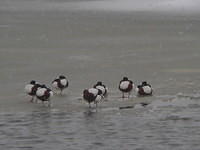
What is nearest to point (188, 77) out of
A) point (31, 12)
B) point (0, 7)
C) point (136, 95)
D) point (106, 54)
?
point (136, 95)

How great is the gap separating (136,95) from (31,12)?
16.5 meters

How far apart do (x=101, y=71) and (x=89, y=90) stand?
3.95 metres

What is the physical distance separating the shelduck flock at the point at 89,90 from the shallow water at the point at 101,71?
178 mm

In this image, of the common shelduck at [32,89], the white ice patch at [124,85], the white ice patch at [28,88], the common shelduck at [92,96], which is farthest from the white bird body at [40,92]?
the white ice patch at [124,85]

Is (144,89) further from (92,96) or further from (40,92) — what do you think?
(40,92)

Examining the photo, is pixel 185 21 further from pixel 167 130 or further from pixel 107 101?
pixel 167 130

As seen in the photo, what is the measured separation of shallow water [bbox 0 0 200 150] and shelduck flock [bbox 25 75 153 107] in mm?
178

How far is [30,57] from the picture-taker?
22297 mm

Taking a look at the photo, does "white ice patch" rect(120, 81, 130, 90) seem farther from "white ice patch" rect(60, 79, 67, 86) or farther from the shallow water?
"white ice patch" rect(60, 79, 67, 86)

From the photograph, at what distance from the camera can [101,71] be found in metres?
20.2

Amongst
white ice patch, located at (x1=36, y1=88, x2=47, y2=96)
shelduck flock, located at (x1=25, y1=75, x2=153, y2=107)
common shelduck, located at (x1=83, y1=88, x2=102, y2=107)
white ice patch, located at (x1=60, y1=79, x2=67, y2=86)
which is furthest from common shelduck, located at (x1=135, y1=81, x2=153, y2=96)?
white ice patch, located at (x1=36, y1=88, x2=47, y2=96)

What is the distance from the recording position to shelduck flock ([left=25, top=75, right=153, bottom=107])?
16.2 meters

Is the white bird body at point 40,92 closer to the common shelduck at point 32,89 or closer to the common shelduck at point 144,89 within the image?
the common shelduck at point 32,89

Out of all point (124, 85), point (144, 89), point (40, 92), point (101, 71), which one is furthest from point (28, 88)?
point (101, 71)
